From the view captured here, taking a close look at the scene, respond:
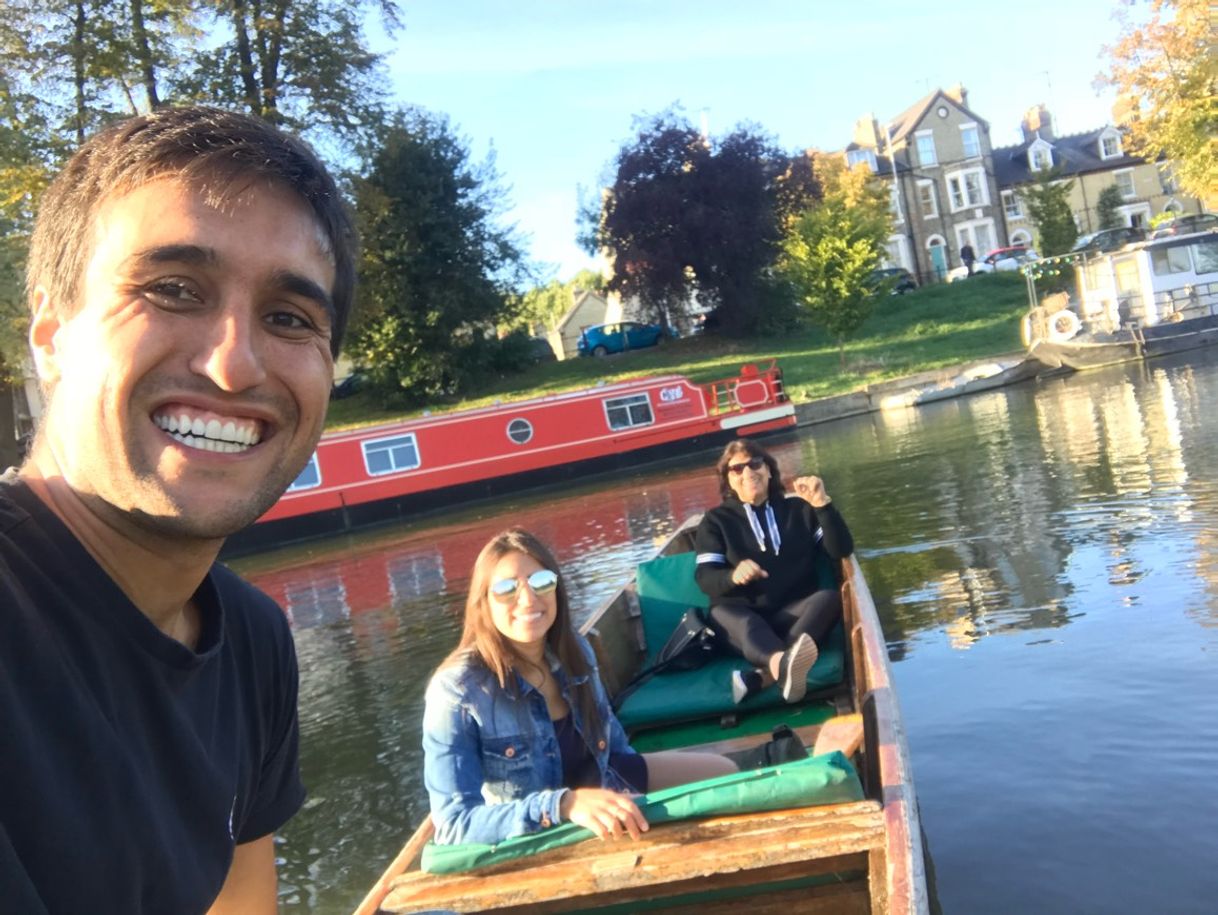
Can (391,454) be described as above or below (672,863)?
above

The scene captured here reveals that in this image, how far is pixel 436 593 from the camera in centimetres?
1282

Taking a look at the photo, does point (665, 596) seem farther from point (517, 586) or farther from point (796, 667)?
point (517, 586)

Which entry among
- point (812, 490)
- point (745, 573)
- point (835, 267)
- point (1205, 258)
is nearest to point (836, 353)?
point (835, 267)

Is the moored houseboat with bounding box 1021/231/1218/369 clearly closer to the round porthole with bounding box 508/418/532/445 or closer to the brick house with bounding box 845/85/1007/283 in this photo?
the round porthole with bounding box 508/418/532/445

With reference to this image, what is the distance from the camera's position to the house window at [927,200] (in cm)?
5309

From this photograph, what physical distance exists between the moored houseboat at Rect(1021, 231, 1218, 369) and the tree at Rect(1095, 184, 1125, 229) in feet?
82.4

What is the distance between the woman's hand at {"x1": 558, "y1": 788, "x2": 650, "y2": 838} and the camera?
3.40 metres

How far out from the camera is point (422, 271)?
31625 millimetres

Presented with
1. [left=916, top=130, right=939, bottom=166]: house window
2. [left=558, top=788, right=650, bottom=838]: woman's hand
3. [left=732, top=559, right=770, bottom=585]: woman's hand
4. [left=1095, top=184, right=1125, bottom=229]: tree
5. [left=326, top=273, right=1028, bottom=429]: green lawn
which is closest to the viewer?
[left=558, top=788, right=650, bottom=838]: woman's hand

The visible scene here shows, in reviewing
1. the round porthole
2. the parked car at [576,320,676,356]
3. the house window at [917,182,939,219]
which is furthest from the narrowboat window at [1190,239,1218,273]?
the house window at [917,182,939,219]

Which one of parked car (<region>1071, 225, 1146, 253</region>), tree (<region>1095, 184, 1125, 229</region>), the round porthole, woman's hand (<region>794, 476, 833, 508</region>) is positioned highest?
tree (<region>1095, 184, 1125, 229</region>)

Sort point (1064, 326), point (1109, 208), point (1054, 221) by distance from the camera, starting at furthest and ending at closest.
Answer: point (1109, 208) → point (1054, 221) → point (1064, 326)

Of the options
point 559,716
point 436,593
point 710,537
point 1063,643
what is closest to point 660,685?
point 710,537

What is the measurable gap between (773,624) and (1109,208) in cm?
A: 5296
